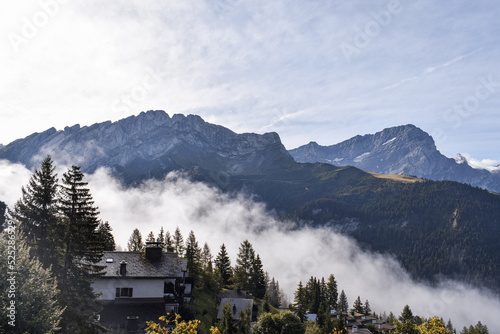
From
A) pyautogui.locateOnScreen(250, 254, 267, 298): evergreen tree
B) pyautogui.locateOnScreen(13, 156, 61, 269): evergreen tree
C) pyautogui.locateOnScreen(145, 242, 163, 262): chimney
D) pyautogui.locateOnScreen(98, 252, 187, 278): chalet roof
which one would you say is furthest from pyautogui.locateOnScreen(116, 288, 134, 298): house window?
pyautogui.locateOnScreen(250, 254, 267, 298): evergreen tree

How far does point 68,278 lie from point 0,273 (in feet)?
54.1

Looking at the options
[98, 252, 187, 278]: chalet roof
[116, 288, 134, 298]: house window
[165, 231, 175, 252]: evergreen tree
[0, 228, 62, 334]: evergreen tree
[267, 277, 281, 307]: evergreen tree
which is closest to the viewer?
[0, 228, 62, 334]: evergreen tree

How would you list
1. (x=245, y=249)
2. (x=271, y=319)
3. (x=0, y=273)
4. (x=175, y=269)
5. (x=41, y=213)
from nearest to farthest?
(x=0, y=273), (x=41, y=213), (x=271, y=319), (x=175, y=269), (x=245, y=249)

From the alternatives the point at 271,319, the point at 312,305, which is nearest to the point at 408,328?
the point at 271,319

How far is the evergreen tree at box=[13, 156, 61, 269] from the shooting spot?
1299 inches

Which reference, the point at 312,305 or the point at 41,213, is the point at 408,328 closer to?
the point at 41,213

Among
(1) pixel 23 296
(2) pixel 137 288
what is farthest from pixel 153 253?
(1) pixel 23 296

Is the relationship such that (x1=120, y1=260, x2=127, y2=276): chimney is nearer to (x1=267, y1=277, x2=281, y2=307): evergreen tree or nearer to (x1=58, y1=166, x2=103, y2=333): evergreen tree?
(x1=58, y1=166, x2=103, y2=333): evergreen tree

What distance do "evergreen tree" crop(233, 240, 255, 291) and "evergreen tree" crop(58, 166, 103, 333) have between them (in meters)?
61.1

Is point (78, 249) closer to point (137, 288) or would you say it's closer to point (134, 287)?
point (134, 287)

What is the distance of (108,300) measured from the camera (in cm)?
4353

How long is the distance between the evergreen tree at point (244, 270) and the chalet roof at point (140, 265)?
152 ft

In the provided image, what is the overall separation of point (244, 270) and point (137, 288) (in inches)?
2134

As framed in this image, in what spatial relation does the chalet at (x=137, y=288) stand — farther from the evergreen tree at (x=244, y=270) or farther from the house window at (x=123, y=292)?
the evergreen tree at (x=244, y=270)
